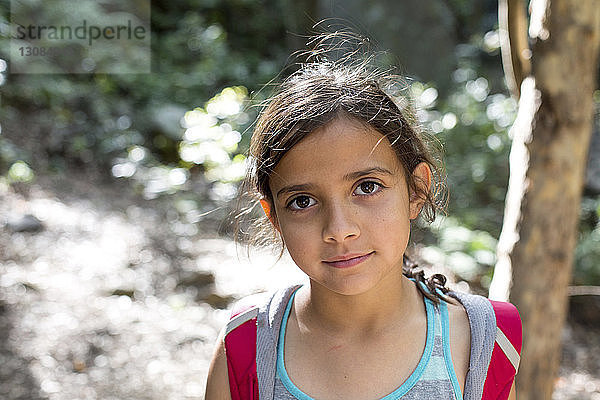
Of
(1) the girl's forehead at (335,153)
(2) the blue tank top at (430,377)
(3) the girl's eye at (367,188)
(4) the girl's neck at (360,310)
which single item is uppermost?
(1) the girl's forehead at (335,153)

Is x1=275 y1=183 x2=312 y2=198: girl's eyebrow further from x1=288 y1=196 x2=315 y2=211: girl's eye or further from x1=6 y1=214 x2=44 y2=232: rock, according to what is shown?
x1=6 y1=214 x2=44 y2=232: rock

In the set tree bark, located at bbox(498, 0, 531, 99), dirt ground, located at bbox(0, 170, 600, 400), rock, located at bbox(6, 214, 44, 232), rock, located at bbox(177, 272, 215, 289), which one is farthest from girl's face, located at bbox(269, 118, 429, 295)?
rock, located at bbox(6, 214, 44, 232)

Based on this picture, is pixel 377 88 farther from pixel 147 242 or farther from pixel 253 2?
pixel 253 2

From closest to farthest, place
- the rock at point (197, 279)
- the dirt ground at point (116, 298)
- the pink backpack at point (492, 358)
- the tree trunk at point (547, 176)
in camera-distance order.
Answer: the pink backpack at point (492, 358)
the tree trunk at point (547, 176)
the dirt ground at point (116, 298)
the rock at point (197, 279)

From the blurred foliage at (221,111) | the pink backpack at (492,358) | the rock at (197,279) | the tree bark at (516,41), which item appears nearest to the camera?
the pink backpack at (492,358)

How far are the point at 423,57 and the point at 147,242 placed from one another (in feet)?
14.9

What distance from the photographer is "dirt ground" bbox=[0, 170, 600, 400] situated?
3.27 m

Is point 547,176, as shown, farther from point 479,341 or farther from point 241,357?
point 241,357

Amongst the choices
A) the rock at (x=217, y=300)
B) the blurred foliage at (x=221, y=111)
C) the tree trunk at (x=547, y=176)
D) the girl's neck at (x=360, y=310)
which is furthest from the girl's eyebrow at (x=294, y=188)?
the rock at (x=217, y=300)

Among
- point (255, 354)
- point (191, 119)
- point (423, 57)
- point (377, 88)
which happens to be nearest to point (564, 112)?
point (377, 88)

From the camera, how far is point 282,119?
50.6 inches

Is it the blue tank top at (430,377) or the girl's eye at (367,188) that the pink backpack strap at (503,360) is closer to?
the blue tank top at (430,377)

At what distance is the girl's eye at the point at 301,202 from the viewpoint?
48.9 inches

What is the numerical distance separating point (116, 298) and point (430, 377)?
302 centimetres
